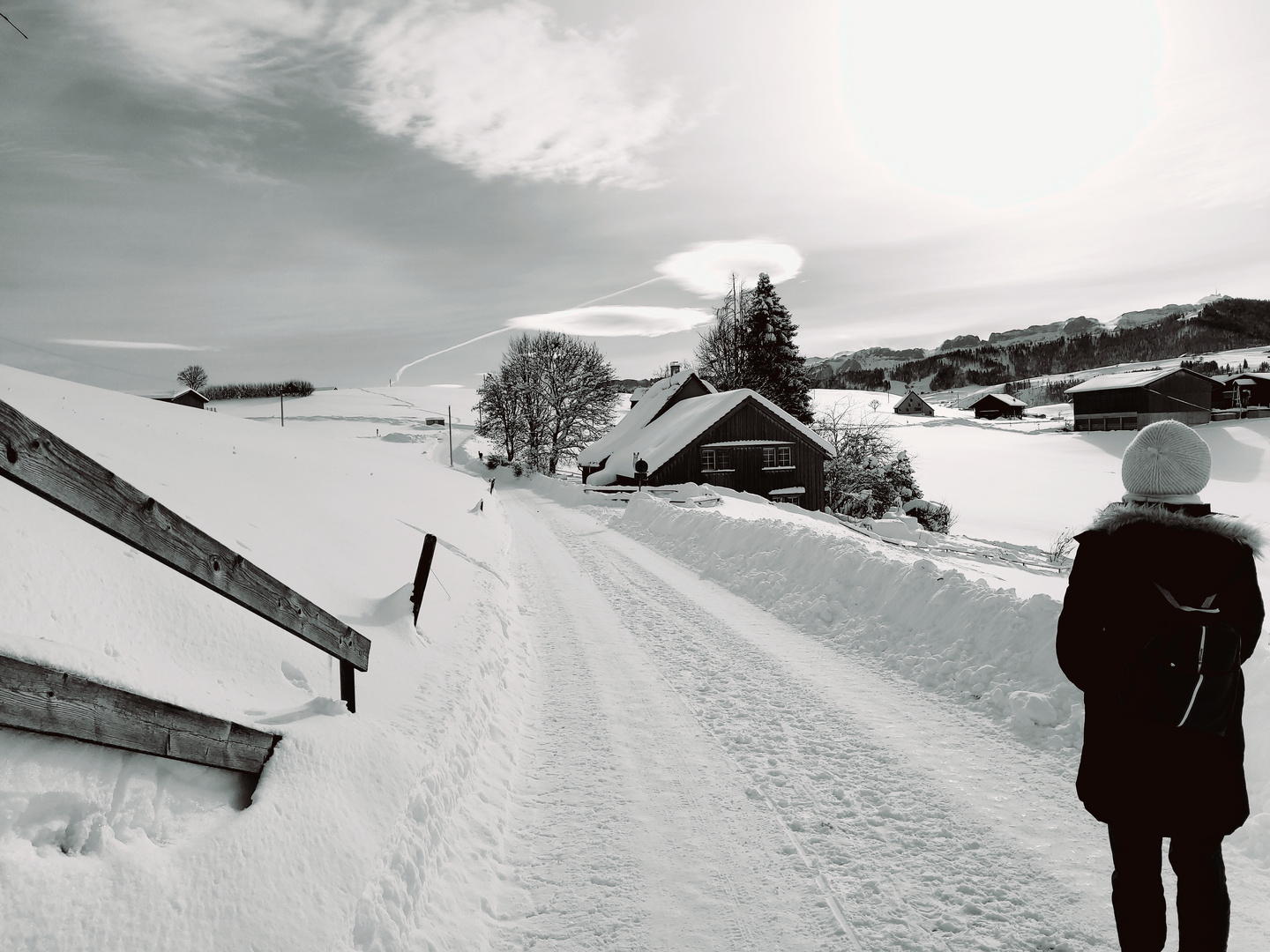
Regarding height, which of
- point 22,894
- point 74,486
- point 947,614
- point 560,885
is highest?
point 74,486

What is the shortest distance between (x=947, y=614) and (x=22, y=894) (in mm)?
7964

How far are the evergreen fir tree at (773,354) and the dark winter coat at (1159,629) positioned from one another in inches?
1733

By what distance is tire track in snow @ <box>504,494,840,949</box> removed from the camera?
340 cm

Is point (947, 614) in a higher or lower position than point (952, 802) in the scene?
higher

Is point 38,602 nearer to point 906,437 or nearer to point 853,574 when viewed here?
point 853,574

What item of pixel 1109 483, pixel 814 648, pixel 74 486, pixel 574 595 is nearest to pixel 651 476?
pixel 574 595

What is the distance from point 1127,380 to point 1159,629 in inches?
3068

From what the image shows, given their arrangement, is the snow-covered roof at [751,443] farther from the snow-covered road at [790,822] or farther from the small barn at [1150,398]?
the small barn at [1150,398]

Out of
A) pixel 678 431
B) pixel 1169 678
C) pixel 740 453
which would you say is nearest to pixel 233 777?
pixel 1169 678

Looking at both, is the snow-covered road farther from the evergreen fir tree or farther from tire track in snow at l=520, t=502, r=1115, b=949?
the evergreen fir tree

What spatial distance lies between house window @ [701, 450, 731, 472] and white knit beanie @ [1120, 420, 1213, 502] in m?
29.4

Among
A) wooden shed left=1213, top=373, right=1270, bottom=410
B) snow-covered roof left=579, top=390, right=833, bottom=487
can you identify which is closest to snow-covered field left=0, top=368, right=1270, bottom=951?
snow-covered roof left=579, top=390, right=833, bottom=487

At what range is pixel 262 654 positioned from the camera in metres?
4.27

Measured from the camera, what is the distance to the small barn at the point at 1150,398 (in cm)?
6066
